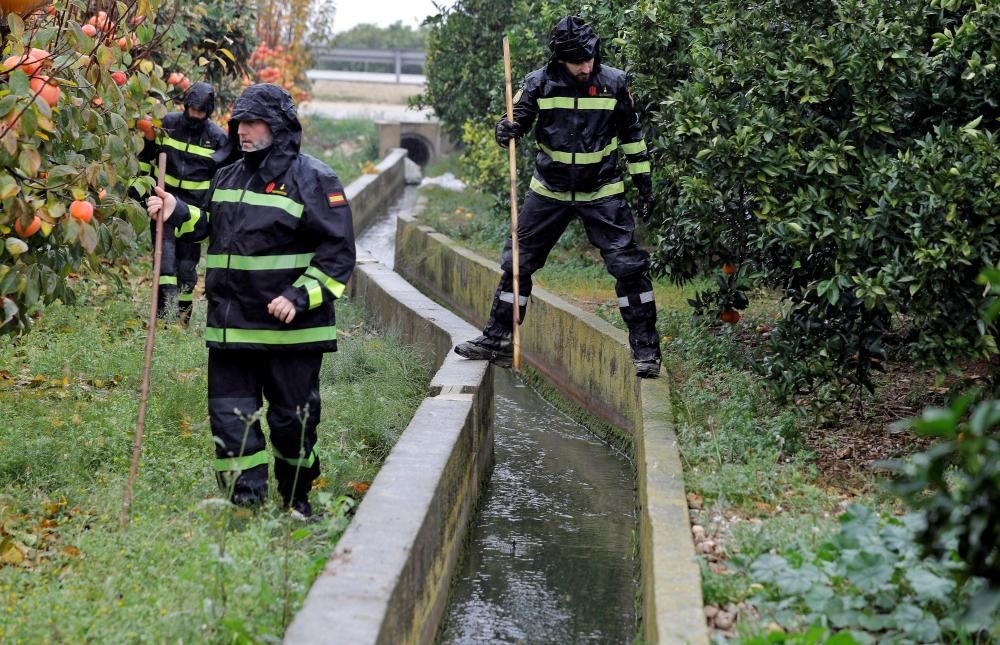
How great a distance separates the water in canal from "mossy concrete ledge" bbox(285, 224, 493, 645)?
0.48 feet

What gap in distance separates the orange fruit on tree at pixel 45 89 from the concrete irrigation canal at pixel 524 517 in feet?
6.40

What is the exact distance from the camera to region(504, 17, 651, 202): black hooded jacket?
7.83 m

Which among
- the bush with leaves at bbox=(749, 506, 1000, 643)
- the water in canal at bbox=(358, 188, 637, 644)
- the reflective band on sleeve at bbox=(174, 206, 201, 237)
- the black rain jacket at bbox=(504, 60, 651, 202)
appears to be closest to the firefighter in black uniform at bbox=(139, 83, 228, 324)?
the water in canal at bbox=(358, 188, 637, 644)

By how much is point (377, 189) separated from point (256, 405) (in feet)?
51.2

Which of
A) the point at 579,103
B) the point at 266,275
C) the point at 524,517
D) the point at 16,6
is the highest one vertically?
the point at 16,6

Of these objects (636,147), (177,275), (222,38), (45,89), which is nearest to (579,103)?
(636,147)

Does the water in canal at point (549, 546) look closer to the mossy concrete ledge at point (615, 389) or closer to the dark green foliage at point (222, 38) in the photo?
the mossy concrete ledge at point (615, 389)

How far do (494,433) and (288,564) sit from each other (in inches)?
154

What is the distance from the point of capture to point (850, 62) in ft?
21.2

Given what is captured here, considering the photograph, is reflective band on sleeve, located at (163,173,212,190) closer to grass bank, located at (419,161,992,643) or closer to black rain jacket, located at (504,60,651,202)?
black rain jacket, located at (504,60,651,202)

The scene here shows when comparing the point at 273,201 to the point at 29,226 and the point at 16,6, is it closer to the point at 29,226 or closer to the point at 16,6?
the point at 29,226

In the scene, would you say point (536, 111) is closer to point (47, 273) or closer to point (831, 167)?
point (831, 167)

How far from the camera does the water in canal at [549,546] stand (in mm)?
5711

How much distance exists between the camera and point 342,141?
29.6 meters
